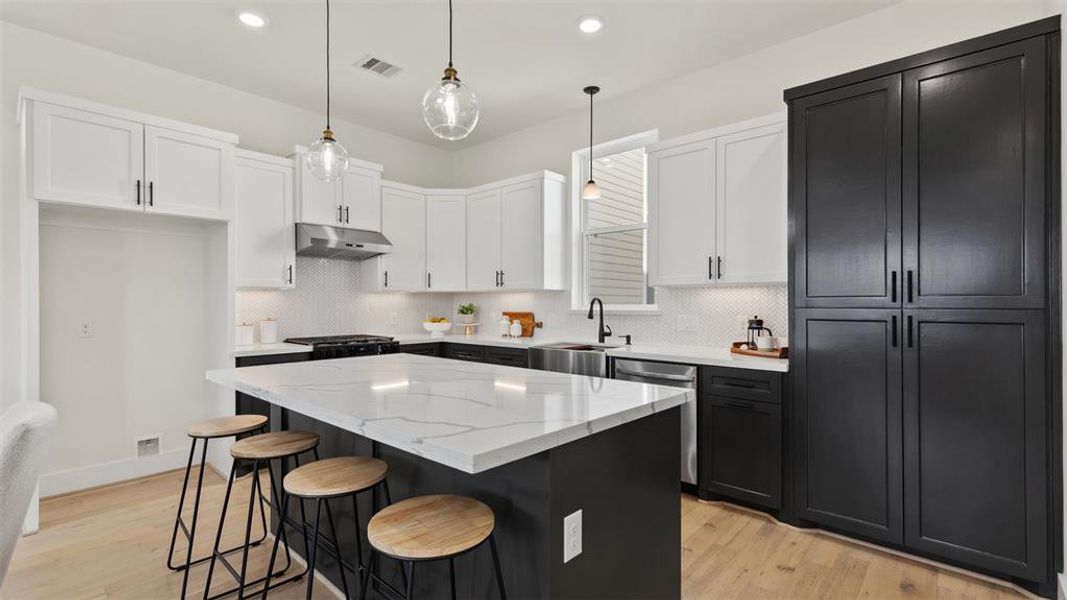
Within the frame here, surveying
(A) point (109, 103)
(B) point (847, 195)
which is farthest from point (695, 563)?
(A) point (109, 103)

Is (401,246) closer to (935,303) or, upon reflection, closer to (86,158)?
(86,158)

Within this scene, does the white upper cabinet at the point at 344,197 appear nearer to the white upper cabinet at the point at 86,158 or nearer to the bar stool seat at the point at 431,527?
the white upper cabinet at the point at 86,158

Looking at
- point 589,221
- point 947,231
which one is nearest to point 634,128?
point 589,221

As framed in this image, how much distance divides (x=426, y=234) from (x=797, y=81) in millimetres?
3361

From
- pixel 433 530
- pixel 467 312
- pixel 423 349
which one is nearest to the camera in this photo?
pixel 433 530

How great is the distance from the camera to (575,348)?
405 cm

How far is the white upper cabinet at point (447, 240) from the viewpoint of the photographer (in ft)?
16.9

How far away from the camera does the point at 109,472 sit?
361cm

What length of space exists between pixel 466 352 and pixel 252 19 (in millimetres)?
2927

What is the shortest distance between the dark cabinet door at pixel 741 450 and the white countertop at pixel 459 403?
1.29m

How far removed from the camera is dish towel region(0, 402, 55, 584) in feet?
3.21

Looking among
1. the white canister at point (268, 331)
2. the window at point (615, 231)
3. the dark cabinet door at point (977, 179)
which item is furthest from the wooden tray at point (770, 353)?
the white canister at point (268, 331)

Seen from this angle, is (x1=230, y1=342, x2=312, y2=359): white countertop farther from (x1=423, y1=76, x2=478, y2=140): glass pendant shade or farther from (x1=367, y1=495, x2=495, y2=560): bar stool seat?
(x1=367, y1=495, x2=495, y2=560): bar stool seat

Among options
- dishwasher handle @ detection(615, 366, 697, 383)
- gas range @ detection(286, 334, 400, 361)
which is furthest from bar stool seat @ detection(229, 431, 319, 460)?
dishwasher handle @ detection(615, 366, 697, 383)
